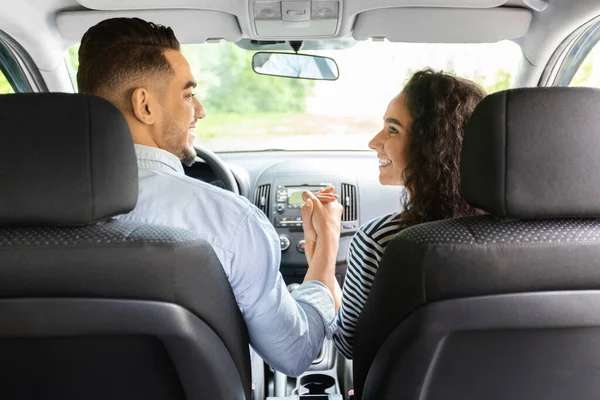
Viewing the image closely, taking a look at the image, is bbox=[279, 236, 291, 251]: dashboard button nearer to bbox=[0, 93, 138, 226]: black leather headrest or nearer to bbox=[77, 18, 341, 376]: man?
bbox=[77, 18, 341, 376]: man

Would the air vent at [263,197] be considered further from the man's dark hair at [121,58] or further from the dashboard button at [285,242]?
the man's dark hair at [121,58]

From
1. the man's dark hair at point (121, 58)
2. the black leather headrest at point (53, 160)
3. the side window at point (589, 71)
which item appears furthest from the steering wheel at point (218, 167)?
the black leather headrest at point (53, 160)

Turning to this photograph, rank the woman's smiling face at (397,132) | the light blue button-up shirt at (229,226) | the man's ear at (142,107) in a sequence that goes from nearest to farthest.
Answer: the light blue button-up shirt at (229,226)
the man's ear at (142,107)
the woman's smiling face at (397,132)

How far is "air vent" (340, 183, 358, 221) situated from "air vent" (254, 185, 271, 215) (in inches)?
17.0

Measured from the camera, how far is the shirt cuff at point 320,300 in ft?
7.93

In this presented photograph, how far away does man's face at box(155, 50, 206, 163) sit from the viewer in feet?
6.82

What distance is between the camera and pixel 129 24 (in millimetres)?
2156

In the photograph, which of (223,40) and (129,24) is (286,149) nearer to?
(223,40)

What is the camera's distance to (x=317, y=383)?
3131mm

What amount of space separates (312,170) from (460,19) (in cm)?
124

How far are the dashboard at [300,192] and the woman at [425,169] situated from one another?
4.73 ft

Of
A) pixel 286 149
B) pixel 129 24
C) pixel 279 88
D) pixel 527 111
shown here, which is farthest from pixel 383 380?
pixel 279 88

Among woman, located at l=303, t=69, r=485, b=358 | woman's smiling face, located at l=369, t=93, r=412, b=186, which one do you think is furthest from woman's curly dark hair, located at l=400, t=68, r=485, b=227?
woman's smiling face, located at l=369, t=93, r=412, b=186

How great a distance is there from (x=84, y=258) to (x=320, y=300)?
120 cm
